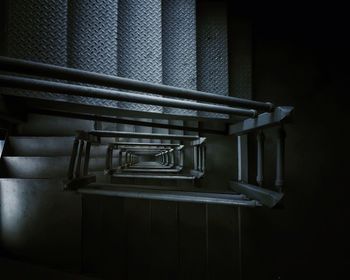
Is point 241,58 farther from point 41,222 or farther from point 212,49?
point 41,222

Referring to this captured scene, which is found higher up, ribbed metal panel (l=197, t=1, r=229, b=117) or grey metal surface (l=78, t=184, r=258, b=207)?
ribbed metal panel (l=197, t=1, r=229, b=117)

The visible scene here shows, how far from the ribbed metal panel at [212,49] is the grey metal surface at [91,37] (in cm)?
83

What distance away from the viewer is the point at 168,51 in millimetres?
1721

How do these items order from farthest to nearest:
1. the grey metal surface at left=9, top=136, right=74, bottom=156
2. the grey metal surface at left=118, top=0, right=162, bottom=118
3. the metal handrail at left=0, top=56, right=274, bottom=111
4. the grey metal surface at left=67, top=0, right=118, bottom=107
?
the grey metal surface at left=9, top=136, right=74, bottom=156, the grey metal surface at left=118, top=0, right=162, bottom=118, the grey metal surface at left=67, top=0, right=118, bottom=107, the metal handrail at left=0, top=56, right=274, bottom=111

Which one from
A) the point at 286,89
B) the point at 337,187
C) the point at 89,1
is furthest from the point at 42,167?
the point at 337,187

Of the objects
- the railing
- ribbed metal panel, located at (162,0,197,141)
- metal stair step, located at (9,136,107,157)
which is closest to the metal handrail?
the railing

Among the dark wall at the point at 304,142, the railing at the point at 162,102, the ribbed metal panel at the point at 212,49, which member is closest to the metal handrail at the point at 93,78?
the railing at the point at 162,102

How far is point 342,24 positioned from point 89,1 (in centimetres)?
265

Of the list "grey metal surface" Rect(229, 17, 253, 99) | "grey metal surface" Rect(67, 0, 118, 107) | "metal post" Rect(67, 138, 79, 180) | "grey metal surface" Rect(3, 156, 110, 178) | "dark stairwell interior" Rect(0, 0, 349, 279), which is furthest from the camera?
"grey metal surface" Rect(3, 156, 110, 178)

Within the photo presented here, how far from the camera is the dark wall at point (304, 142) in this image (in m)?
2.76

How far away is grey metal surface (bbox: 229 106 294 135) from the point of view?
2.78 feet

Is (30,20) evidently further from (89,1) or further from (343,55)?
(343,55)

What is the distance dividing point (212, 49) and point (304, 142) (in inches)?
64.3

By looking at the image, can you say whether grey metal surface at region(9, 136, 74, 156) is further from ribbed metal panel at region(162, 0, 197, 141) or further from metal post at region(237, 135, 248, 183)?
metal post at region(237, 135, 248, 183)
